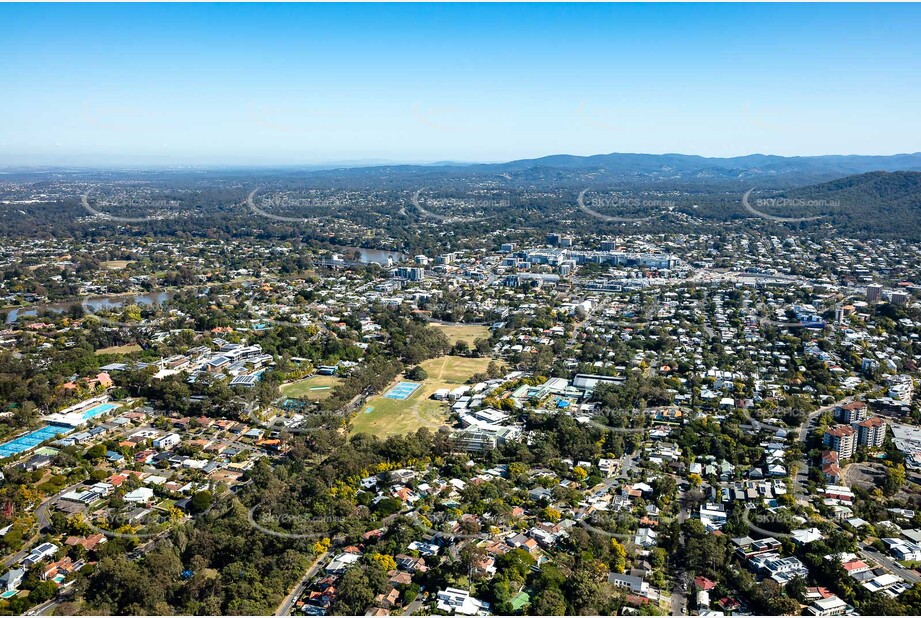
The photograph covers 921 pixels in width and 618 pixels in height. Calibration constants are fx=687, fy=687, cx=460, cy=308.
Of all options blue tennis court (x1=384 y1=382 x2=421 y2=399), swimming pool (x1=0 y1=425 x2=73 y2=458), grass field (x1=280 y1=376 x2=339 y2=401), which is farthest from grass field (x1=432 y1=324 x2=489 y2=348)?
swimming pool (x1=0 y1=425 x2=73 y2=458)

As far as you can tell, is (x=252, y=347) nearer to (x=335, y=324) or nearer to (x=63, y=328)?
(x=335, y=324)

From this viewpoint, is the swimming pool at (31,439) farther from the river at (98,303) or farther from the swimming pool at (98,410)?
the river at (98,303)

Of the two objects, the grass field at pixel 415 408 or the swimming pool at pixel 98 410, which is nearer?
the grass field at pixel 415 408

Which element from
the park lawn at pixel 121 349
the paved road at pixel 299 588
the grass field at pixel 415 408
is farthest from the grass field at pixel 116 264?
the paved road at pixel 299 588

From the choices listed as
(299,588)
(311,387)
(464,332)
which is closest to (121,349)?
(311,387)

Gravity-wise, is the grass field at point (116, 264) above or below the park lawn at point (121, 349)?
above

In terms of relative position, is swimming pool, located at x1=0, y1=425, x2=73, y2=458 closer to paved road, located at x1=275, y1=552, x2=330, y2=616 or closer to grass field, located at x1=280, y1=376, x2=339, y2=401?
grass field, located at x1=280, y1=376, x2=339, y2=401
